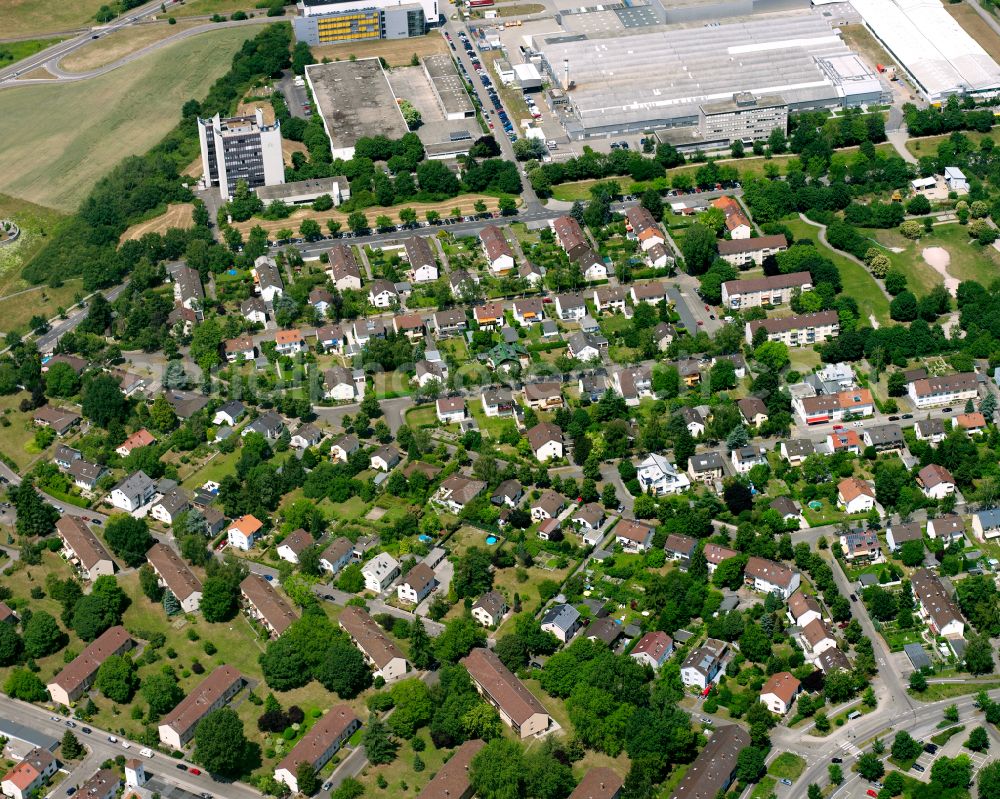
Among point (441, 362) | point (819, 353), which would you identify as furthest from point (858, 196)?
point (441, 362)

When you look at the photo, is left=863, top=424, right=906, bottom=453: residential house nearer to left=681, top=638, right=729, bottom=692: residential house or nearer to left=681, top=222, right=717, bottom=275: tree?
left=681, top=638, right=729, bottom=692: residential house

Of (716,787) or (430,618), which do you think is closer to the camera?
(716,787)

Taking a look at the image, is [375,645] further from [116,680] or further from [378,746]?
[116,680]

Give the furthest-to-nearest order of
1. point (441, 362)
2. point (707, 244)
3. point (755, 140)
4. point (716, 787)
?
point (755, 140)
point (707, 244)
point (441, 362)
point (716, 787)

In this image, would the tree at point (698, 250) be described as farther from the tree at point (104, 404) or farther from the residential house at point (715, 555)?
the tree at point (104, 404)

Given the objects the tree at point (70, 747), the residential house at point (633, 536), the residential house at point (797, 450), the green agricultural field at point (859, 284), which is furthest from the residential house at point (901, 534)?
the tree at point (70, 747)

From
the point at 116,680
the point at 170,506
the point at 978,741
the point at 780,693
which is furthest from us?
the point at 170,506

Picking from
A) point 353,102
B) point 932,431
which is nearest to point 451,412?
point 932,431

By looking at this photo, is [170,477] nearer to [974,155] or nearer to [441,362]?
[441,362]
